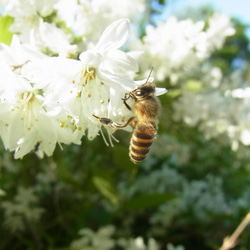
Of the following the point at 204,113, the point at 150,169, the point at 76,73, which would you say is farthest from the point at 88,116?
the point at 150,169

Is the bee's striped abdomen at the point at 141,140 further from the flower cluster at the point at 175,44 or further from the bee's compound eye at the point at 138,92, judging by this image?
the flower cluster at the point at 175,44

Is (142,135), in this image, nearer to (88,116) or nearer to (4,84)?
(88,116)

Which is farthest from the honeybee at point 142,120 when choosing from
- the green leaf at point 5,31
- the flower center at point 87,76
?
the green leaf at point 5,31

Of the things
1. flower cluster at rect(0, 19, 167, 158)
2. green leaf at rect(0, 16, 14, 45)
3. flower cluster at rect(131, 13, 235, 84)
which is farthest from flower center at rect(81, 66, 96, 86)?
flower cluster at rect(131, 13, 235, 84)

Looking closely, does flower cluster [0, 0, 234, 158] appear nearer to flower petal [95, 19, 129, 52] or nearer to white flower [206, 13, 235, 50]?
flower petal [95, 19, 129, 52]

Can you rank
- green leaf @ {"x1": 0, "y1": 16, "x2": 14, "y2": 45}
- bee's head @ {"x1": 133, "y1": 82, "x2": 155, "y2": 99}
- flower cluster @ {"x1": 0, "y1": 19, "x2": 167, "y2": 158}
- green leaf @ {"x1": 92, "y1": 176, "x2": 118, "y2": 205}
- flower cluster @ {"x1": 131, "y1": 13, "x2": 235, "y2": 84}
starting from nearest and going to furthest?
flower cluster @ {"x1": 0, "y1": 19, "x2": 167, "y2": 158}, bee's head @ {"x1": 133, "y1": 82, "x2": 155, "y2": 99}, green leaf @ {"x1": 0, "y1": 16, "x2": 14, "y2": 45}, flower cluster @ {"x1": 131, "y1": 13, "x2": 235, "y2": 84}, green leaf @ {"x1": 92, "y1": 176, "x2": 118, "y2": 205}

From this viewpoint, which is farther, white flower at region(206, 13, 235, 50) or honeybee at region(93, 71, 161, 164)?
white flower at region(206, 13, 235, 50)

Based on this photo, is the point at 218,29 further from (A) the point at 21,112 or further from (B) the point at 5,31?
(A) the point at 21,112

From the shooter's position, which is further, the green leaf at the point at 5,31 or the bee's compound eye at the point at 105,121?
the green leaf at the point at 5,31
